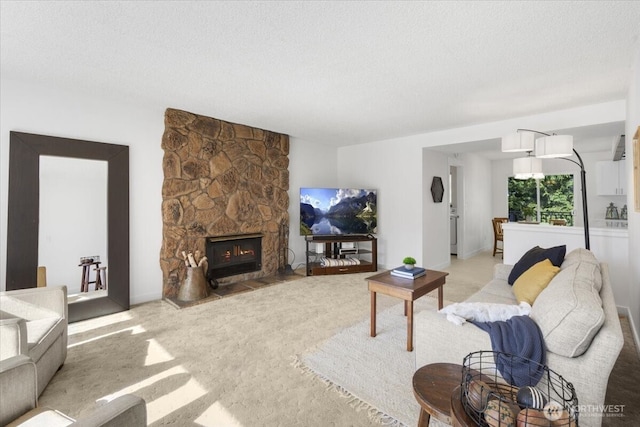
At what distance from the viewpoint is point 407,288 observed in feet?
8.50

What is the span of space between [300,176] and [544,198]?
A: 5.99 metres

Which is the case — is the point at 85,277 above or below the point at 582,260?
below

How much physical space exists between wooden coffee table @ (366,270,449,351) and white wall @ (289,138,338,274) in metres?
2.55

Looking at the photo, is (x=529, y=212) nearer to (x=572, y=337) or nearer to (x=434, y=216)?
(x=434, y=216)

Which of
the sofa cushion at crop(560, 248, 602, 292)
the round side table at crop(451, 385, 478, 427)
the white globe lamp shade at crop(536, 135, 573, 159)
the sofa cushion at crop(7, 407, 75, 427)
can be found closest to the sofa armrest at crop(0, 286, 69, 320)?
the sofa cushion at crop(7, 407, 75, 427)

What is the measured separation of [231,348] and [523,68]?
3.41 m

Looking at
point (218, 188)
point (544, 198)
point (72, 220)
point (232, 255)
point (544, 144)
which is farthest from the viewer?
point (544, 198)

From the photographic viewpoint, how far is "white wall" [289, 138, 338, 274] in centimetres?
545

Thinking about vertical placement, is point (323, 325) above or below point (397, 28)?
below

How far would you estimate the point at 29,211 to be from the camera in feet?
9.61

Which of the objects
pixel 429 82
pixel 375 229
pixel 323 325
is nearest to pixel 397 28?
pixel 429 82

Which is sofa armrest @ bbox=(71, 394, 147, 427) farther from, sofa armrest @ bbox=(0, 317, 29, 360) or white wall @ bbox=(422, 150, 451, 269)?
white wall @ bbox=(422, 150, 451, 269)

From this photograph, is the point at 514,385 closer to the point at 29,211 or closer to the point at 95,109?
the point at 29,211

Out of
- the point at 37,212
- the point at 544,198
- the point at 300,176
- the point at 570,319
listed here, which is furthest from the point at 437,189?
the point at 37,212
